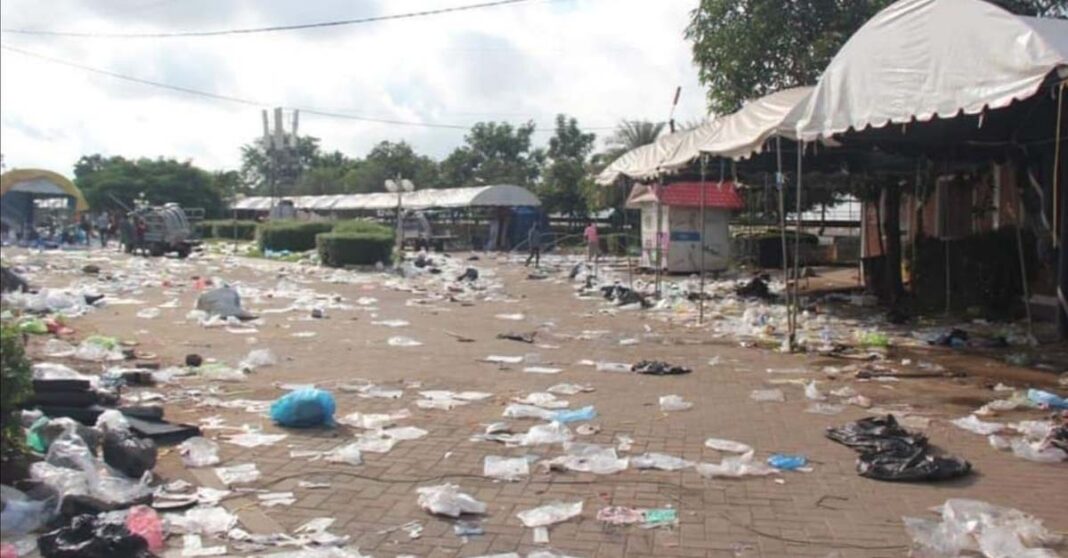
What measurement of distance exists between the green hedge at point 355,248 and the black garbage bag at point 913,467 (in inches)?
892

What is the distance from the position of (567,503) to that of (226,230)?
50.1 m

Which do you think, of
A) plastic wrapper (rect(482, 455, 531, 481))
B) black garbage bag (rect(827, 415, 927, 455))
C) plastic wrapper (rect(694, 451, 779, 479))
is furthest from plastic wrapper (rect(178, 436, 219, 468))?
black garbage bag (rect(827, 415, 927, 455))

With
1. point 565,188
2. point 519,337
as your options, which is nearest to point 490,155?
point 565,188

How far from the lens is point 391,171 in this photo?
6825 centimetres

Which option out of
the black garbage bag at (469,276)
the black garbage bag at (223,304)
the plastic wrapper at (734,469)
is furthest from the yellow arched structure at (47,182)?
the plastic wrapper at (734,469)

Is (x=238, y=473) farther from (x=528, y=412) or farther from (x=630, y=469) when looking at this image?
(x=528, y=412)

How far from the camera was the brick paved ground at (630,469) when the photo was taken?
4.57 m

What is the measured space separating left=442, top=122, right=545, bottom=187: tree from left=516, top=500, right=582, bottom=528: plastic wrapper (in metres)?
59.9

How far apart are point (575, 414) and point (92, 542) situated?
13.0 ft

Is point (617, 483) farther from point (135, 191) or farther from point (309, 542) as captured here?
point (135, 191)

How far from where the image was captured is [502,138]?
66.1 meters

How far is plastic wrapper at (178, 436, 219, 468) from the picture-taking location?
5703 millimetres

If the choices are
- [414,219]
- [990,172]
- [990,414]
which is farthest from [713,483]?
[414,219]

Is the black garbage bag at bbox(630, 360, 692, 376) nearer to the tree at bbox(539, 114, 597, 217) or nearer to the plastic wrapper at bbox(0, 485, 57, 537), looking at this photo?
the plastic wrapper at bbox(0, 485, 57, 537)
